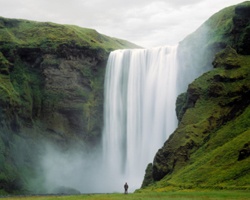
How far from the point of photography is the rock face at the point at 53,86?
352ft

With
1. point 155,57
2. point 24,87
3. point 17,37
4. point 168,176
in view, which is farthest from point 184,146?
point 17,37

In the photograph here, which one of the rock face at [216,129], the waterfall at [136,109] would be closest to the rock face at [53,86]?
the waterfall at [136,109]

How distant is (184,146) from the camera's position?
67.0 metres

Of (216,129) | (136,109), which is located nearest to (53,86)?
(136,109)

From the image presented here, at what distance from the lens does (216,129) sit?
67812 mm

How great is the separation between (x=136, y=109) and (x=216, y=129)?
126 ft

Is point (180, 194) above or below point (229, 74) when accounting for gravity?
below

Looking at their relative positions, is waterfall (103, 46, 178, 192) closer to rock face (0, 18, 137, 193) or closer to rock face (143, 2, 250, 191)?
rock face (0, 18, 137, 193)

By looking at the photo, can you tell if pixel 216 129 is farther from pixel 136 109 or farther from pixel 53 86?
pixel 53 86

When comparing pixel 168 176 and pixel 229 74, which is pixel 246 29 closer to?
pixel 229 74

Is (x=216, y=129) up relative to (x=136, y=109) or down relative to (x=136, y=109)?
down

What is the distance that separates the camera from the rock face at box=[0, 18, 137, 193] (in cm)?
10725

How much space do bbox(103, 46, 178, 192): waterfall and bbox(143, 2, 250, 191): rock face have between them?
1400 cm

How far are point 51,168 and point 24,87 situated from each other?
72.5 ft
